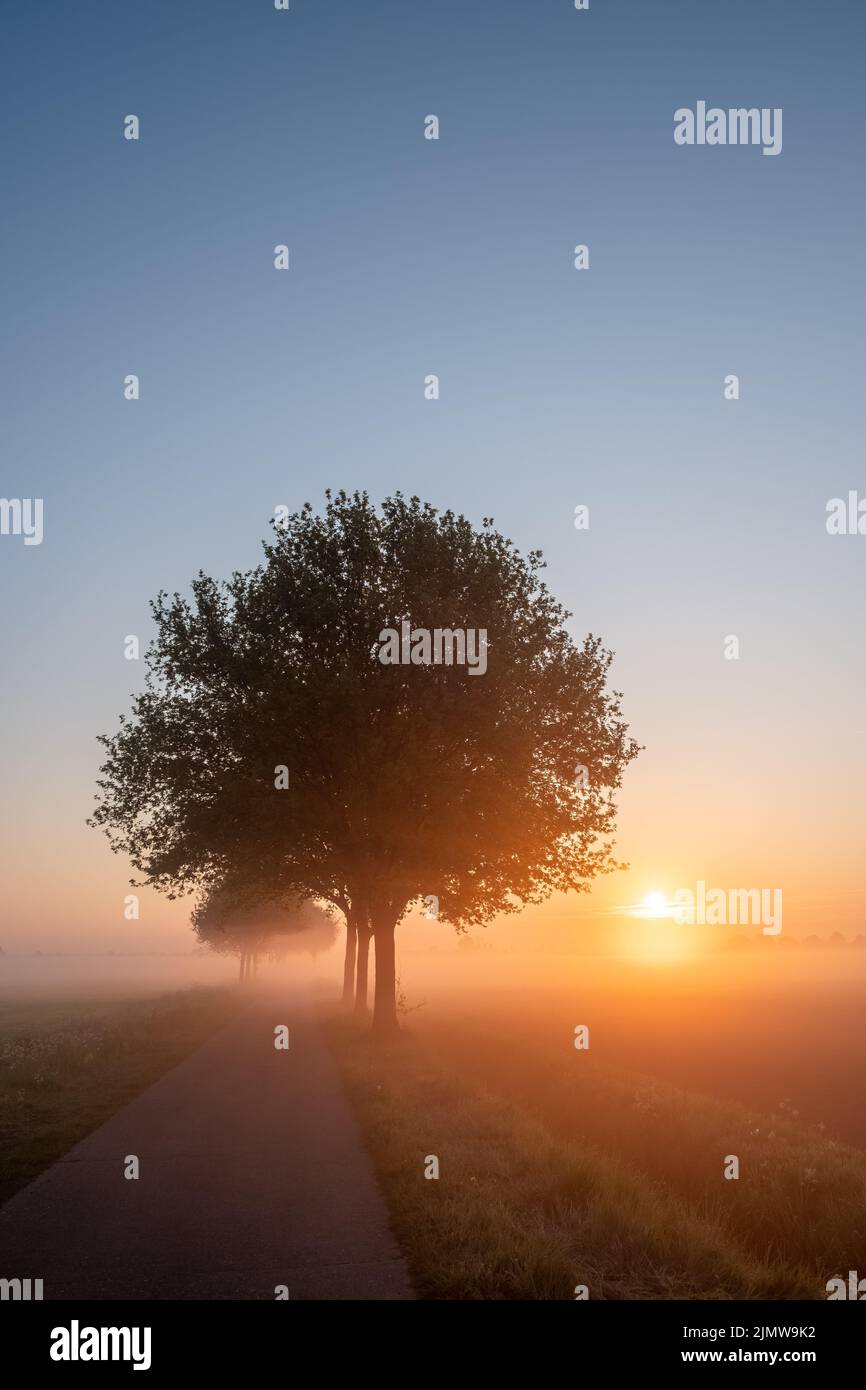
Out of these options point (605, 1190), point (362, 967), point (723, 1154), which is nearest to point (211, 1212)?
point (605, 1190)

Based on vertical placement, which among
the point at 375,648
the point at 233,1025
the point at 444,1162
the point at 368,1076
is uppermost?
the point at 375,648

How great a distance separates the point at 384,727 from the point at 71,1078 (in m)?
13.2

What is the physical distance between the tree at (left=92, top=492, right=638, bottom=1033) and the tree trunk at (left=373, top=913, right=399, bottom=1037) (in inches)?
3.0

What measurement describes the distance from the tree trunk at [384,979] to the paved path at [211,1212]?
1057 cm

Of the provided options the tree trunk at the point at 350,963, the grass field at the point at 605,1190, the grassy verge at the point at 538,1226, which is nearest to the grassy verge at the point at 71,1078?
the grass field at the point at 605,1190

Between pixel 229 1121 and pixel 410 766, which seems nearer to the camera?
pixel 229 1121

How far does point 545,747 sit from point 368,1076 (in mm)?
12129

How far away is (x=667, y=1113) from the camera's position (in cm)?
1828

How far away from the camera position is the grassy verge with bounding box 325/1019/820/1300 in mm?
8117

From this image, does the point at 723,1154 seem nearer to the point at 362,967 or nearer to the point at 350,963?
the point at 362,967

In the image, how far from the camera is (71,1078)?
72.5 ft

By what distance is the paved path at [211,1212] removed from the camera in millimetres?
8188
